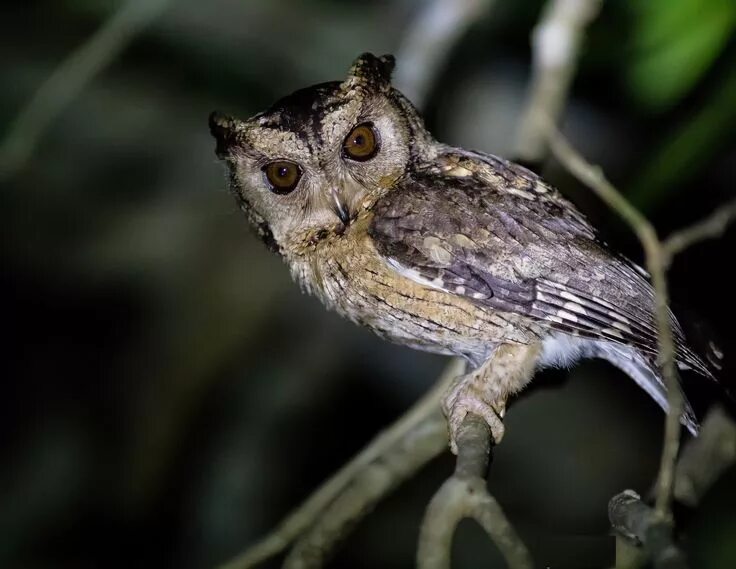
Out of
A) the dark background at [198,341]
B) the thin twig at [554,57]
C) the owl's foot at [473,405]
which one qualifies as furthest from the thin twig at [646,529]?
the dark background at [198,341]

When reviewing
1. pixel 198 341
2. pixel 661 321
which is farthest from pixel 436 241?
pixel 198 341

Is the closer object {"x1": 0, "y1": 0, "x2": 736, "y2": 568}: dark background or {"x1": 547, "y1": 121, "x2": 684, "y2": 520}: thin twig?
{"x1": 547, "y1": 121, "x2": 684, "y2": 520}: thin twig

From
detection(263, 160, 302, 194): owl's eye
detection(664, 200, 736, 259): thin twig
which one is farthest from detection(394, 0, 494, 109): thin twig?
detection(664, 200, 736, 259): thin twig

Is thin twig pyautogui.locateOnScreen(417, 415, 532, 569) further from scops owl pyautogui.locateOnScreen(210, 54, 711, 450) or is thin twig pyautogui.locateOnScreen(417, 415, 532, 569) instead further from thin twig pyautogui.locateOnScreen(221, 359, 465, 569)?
thin twig pyautogui.locateOnScreen(221, 359, 465, 569)

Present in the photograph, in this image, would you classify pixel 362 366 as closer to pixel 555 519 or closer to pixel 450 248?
pixel 555 519

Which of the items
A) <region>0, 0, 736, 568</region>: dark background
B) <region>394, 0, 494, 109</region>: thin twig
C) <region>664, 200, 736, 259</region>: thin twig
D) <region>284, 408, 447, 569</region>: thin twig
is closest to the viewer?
<region>664, 200, 736, 259</region>: thin twig

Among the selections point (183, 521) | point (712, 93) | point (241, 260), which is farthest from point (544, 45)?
point (183, 521)

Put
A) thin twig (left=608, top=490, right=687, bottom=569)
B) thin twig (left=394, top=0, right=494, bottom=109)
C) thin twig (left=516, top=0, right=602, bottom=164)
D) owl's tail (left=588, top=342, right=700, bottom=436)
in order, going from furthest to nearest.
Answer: thin twig (left=394, top=0, right=494, bottom=109) < thin twig (left=516, top=0, right=602, bottom=164) < owl's tail (left=588, top=342, right=700, bottom=436) < thin twig (left=608, top=490, right=687, bottom=569)
